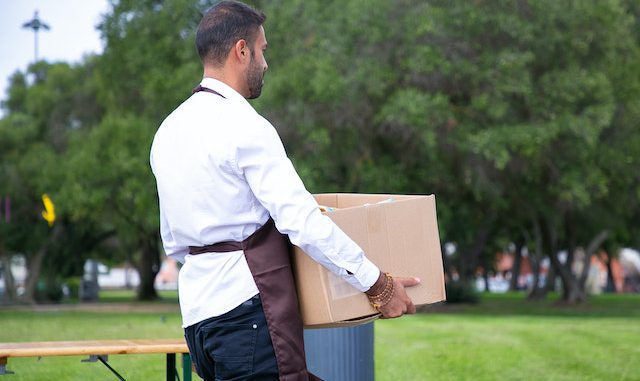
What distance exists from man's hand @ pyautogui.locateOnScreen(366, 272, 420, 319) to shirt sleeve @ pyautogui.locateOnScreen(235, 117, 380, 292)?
22 centimetres

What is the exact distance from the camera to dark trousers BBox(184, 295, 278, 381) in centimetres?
301

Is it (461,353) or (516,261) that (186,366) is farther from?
(516,261)

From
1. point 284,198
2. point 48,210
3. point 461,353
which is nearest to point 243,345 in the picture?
point 284,198

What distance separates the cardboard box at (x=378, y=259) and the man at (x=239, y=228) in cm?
7

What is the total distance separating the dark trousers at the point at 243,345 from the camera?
3012 millimetres

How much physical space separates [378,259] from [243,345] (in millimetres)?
597

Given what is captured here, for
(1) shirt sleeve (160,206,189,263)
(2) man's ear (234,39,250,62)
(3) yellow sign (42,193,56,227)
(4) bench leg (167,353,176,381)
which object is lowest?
(4) bench leg (167,353,176,381)

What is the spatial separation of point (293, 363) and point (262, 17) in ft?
3.70

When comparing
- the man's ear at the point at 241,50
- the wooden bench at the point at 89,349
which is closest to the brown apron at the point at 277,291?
the man's ear at the point at 241,50

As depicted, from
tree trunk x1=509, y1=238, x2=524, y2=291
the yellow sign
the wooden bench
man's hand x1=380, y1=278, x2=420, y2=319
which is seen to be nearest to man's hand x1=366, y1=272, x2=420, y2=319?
man's hand x1=380, y1=278, x2=420, y2=319

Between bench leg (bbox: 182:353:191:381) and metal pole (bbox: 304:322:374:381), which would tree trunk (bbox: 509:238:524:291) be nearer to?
metal pole (bbox: 304:322:374:381)

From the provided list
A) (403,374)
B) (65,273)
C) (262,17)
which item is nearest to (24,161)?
(65,273)

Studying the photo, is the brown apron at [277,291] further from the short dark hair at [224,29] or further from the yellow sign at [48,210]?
the yellow sign at [48,210]

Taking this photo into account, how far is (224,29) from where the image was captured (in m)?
3.19
